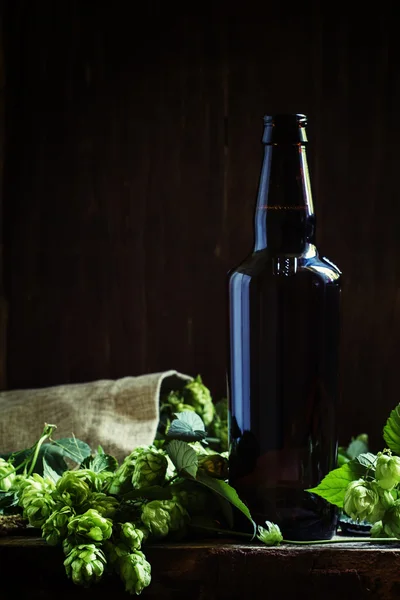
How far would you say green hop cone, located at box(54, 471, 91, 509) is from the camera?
2.66 feet

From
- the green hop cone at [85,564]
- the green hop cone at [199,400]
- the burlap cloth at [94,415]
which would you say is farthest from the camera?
the green hop cone at [199,400]

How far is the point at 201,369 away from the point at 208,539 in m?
0.62

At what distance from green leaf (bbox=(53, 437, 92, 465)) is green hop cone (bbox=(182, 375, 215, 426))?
0.93ft

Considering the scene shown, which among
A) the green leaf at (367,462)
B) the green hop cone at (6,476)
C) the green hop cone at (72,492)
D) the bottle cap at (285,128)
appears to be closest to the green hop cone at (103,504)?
the green hop cone at (72,492)

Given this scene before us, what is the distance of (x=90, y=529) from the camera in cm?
77

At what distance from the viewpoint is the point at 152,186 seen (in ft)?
4.75

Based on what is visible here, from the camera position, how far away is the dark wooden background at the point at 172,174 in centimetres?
142

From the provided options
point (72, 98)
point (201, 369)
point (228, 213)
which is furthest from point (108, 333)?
point (72, 98)

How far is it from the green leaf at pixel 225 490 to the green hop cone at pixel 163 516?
33 millimetres

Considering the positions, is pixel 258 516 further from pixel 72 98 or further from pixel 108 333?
pixel 72 98

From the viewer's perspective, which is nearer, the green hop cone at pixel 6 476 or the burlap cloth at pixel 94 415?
the green hop cone at pixel 6 476

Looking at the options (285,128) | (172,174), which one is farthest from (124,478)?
(172,174)

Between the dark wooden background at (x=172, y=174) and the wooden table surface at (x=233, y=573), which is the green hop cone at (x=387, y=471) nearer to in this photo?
the wooden table surface at (x=233, y=573)

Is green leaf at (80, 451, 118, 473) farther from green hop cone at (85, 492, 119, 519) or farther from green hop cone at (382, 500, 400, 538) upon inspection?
green hop cone at (382, 500, 400, 538)
